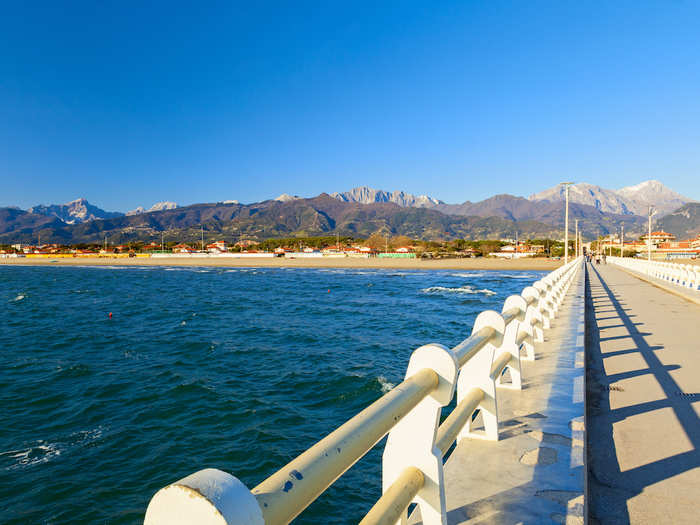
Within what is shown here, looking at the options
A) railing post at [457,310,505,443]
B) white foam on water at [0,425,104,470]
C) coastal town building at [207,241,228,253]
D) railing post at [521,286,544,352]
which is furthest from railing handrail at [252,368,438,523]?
coastal town building at [207,241,228,253]

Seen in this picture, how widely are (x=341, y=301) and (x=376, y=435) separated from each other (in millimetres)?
28889

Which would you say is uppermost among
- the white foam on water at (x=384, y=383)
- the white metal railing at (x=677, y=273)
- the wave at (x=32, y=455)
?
the white metal railing at (x=677, y=273)

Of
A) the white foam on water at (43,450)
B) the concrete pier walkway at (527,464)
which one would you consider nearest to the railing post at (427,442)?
the concrete pier walkway at (527,464)

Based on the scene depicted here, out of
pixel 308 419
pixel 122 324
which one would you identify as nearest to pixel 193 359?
pixel 308 419

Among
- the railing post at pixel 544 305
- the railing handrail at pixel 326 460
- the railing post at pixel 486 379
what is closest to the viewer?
the railing handrail at pixel 326 460

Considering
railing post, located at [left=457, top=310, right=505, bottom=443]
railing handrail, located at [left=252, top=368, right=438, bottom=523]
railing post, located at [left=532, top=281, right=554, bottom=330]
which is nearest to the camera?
railing handrail, located at [left=252, top=368, right=438, bottom=523]

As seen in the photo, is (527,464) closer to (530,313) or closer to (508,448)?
(508,448)

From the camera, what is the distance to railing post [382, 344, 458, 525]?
193 centimetres

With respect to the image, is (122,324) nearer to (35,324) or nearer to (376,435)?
(35,324)

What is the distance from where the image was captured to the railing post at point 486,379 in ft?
10.7

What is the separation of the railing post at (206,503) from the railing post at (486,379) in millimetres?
2597

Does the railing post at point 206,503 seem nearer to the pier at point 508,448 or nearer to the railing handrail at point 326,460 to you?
the pier at point 508,448

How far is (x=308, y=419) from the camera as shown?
8.63m

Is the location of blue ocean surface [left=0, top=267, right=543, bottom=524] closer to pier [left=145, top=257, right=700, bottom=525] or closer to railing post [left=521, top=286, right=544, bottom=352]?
railing post [left=521, top=286, right=544, bottom=352]
